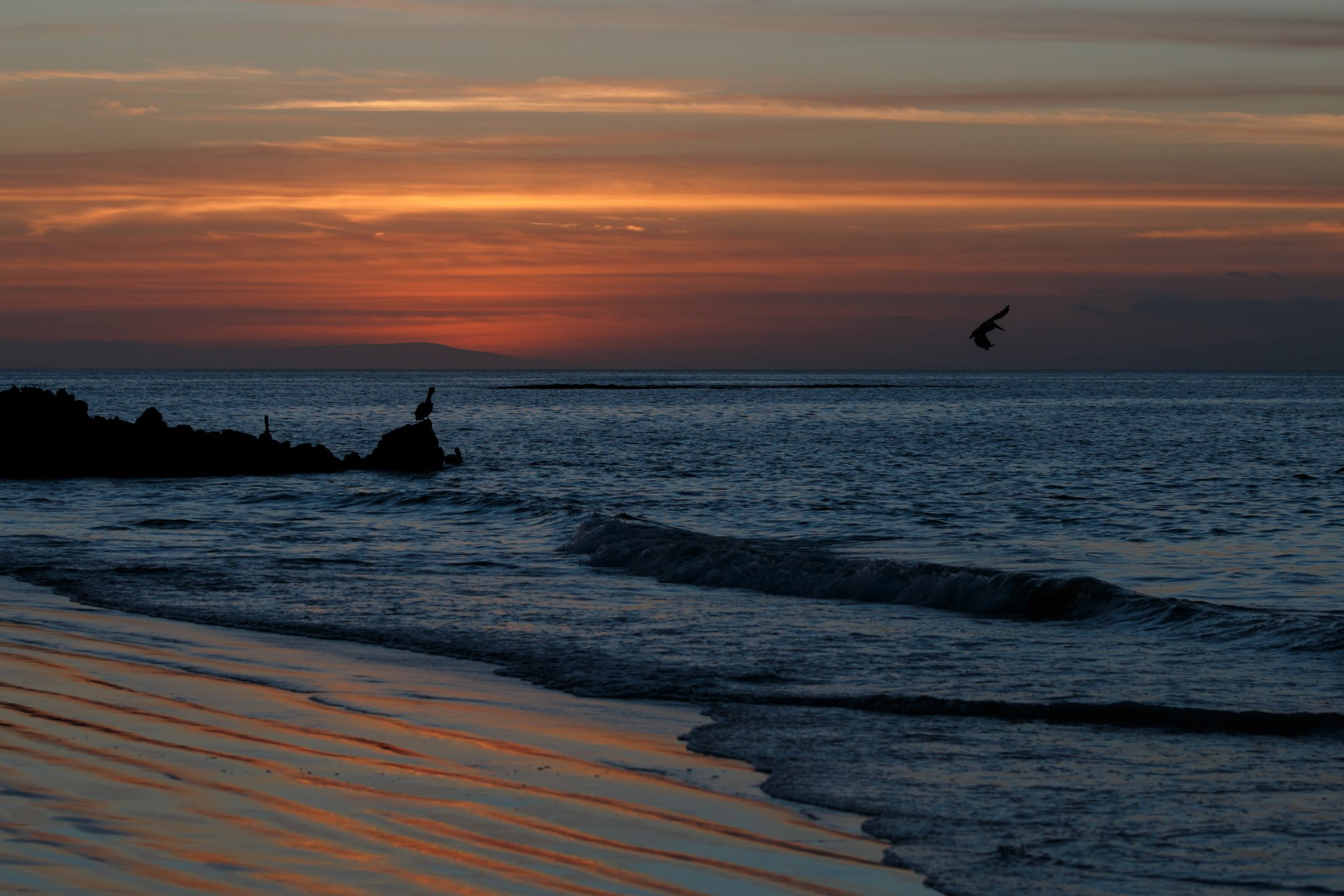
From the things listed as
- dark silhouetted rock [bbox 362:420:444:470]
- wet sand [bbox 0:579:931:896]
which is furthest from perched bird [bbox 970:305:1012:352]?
dark silhouetted rock [bbox 362:420:444:470]

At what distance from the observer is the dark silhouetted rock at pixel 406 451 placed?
39.0 meters

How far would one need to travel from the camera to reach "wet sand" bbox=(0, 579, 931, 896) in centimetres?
561

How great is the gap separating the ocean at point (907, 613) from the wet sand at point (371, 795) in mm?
599

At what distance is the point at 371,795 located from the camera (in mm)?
6840

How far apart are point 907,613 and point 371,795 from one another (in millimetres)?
8719

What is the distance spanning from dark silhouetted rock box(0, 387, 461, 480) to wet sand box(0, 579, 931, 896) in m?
27.9

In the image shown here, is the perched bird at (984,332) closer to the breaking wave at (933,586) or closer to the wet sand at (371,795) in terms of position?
the breaking wave at (933,586)

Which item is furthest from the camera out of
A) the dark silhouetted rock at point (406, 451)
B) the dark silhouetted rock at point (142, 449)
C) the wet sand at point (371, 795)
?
the dark silhouetted rock at point (406, 451)

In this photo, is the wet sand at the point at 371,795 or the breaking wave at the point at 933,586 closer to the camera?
the wet sand at the point at 371,795

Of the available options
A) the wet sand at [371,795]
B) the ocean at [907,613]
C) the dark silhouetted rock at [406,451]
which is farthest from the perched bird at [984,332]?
the dark silhouetted rock at [406,451]

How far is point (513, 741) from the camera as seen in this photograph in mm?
8289

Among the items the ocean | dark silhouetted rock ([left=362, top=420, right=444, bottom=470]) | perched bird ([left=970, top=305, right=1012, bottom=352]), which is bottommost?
the ocean

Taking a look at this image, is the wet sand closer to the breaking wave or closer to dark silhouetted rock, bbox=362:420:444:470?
the breaking wave

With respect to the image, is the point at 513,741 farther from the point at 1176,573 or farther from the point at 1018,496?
the point at 1018,496
